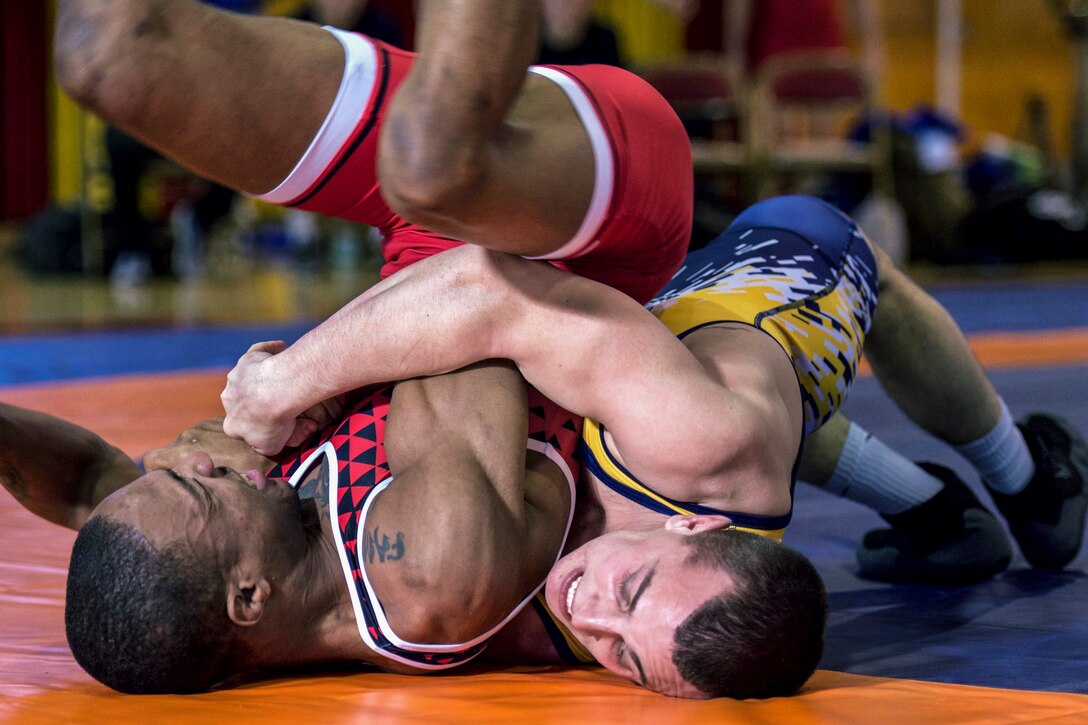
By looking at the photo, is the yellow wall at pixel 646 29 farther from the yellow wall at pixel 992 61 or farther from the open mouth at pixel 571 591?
the open mouth at pixel 571 591

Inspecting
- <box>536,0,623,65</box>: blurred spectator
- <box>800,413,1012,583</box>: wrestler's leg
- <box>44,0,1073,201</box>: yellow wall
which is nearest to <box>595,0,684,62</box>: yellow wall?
<box>44,0,1073,201</box>: yellow wall

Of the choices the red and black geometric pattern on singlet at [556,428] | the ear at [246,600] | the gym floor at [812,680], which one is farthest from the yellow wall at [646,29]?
the ear at [246,600]

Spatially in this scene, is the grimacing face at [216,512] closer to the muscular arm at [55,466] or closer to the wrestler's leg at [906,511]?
the muscular arm at [55,466]

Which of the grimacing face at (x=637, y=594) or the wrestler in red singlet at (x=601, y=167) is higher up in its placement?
the wrestler in red singlet at (x=601, y=167)

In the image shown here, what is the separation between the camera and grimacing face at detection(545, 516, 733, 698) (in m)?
1.54

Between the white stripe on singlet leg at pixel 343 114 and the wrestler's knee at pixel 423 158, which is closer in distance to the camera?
the wrestler's knee at pixel 423 158

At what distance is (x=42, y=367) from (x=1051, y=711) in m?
3.51

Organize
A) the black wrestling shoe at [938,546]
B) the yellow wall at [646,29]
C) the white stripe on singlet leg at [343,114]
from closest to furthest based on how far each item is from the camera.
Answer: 1. the white stripe on singlet leg at [343,114]
2. the black wrestling shoe at [938,546]
3. the yellow wall at [646,29]

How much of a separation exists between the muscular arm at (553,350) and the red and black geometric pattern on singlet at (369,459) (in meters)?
0.08

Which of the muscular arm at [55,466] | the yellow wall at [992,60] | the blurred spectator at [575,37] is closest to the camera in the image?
the muscular arm at [55,466]

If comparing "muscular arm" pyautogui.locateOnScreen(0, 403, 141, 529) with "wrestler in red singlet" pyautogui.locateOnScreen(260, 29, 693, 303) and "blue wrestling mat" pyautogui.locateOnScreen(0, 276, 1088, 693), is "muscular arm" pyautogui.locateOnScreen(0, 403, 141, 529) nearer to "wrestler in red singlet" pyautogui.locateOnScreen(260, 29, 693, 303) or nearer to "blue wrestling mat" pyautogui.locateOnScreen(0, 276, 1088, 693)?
"wrestler in red singlet" pyautogui.locateOnScreen(260, 29, 693, 303)

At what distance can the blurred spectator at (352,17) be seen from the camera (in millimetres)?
5809

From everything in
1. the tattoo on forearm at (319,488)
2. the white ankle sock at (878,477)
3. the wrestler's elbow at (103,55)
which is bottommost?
the white ankle sock at (878,477)

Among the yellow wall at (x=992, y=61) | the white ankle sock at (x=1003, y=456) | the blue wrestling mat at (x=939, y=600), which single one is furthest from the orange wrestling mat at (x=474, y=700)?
the yellow wall at (x=992, y=61)
